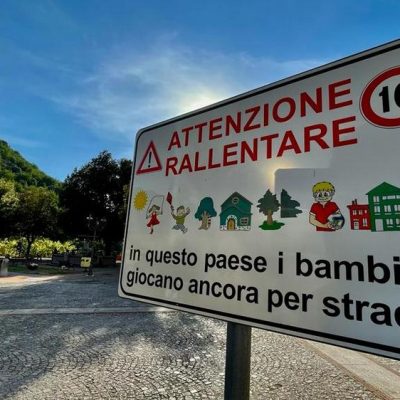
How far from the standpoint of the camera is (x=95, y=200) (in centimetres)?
3319

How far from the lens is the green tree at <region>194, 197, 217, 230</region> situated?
3.76 feet

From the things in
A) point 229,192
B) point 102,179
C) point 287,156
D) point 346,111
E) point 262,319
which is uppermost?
point 102,179

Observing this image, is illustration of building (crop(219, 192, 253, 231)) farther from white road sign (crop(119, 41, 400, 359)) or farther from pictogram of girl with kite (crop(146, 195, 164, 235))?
pictogram of girl with kite (crop(146, 195, 164, 235))

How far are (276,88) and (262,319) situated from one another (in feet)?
2.77

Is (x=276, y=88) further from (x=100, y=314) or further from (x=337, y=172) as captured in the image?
(x=100, y=314)

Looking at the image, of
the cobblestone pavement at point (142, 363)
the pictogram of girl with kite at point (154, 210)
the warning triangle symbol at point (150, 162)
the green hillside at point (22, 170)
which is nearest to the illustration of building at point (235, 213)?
the pictogram of girl with kite at point (154, 210)

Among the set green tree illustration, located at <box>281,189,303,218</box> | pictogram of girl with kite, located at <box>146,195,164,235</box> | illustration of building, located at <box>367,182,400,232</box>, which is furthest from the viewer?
pictogram of girl with kite, located at <box>146,195,164,235</box>

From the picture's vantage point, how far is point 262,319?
3.20 feet

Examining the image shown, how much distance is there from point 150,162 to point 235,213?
57 cm

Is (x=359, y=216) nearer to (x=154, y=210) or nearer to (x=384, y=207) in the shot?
(x=384, y=207)

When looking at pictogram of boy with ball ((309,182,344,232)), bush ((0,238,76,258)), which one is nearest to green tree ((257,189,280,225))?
pictogram of boy with ball ((309,182,344,232))

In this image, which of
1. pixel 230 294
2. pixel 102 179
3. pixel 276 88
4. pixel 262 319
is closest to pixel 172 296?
pixel 230 294

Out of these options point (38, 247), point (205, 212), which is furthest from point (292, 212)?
point (38, 247)

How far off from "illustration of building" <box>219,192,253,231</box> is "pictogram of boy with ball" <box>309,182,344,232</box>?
22 centimetres
